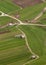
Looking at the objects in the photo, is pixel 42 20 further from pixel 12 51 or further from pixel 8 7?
pixel 12 51

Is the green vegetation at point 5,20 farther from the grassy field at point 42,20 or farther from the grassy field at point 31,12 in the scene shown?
the grassy field at point 42,20

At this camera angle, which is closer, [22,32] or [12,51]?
[12,51]

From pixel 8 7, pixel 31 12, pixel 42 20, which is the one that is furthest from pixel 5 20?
pixel 42 20

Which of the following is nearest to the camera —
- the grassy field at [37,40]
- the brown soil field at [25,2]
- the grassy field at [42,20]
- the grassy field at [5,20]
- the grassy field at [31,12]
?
the grassy field at [37,40]

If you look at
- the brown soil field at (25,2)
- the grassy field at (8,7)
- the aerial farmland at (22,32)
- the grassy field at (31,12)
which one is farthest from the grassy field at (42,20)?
the brown soil field at (25,2)

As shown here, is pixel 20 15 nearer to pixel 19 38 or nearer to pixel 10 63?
pixel 19 38

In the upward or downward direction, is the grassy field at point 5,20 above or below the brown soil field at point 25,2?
below

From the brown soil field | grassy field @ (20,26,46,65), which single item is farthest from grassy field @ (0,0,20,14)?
grassy field @ (20,26,46,65)

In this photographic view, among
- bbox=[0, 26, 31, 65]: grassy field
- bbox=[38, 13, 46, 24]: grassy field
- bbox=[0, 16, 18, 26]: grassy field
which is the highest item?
bbox=[0, 16, 18, 26]: grassy field

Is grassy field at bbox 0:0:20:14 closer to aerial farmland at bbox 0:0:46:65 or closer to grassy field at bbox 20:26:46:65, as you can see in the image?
aerial farmland at bbox 0:0:46:65
